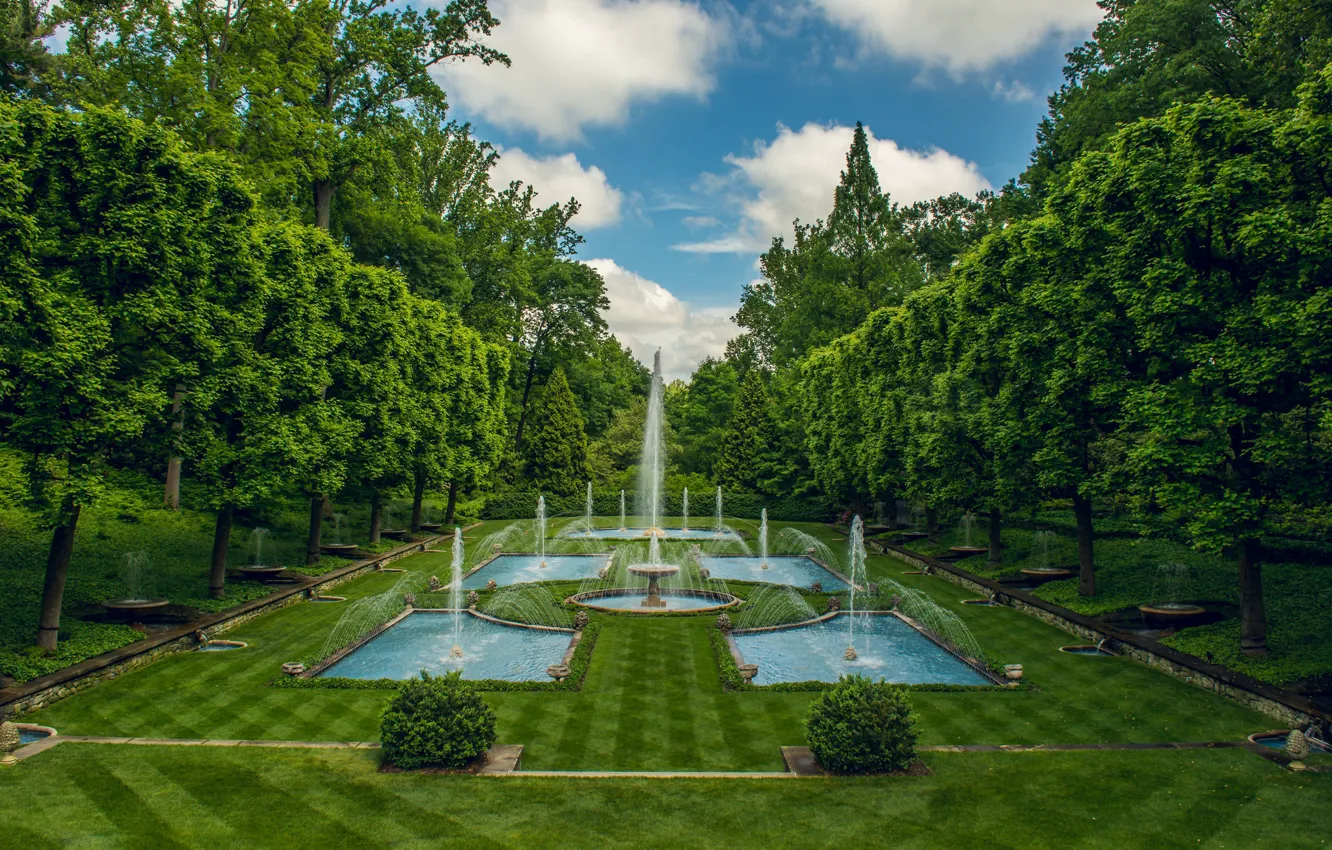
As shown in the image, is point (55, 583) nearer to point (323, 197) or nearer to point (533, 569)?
point (533, 569)

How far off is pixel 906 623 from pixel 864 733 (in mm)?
13554

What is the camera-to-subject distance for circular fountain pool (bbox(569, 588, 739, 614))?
25.7 meters

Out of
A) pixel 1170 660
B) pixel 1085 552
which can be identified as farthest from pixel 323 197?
pixel 1170 660

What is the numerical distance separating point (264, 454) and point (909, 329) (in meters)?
29.9

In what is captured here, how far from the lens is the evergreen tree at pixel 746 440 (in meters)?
65.1

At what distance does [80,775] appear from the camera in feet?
39.6

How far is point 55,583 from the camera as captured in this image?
1739 cm

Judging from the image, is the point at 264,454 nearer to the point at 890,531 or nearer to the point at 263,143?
the point at 263,143

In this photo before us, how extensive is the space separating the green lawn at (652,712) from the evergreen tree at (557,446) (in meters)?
42.3

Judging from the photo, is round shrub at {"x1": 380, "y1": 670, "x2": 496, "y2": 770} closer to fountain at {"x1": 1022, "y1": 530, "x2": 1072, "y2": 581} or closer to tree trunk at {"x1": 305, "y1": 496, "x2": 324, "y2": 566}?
tree trunk at {"x1": 305, "y1": 496, "x2": 324, "y2": 566}

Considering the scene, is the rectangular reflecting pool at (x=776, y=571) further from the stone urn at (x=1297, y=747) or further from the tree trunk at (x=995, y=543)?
the stone urn at (x=1297, y=747)

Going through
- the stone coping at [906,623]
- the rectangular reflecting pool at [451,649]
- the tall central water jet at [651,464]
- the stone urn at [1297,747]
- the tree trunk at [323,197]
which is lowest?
the rectangular reflecting pool at [451,649]

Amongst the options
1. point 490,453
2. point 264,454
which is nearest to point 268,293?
point 264,454

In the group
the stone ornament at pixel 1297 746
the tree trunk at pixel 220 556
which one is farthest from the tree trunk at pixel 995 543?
the tree trunk at pixel 220 556
